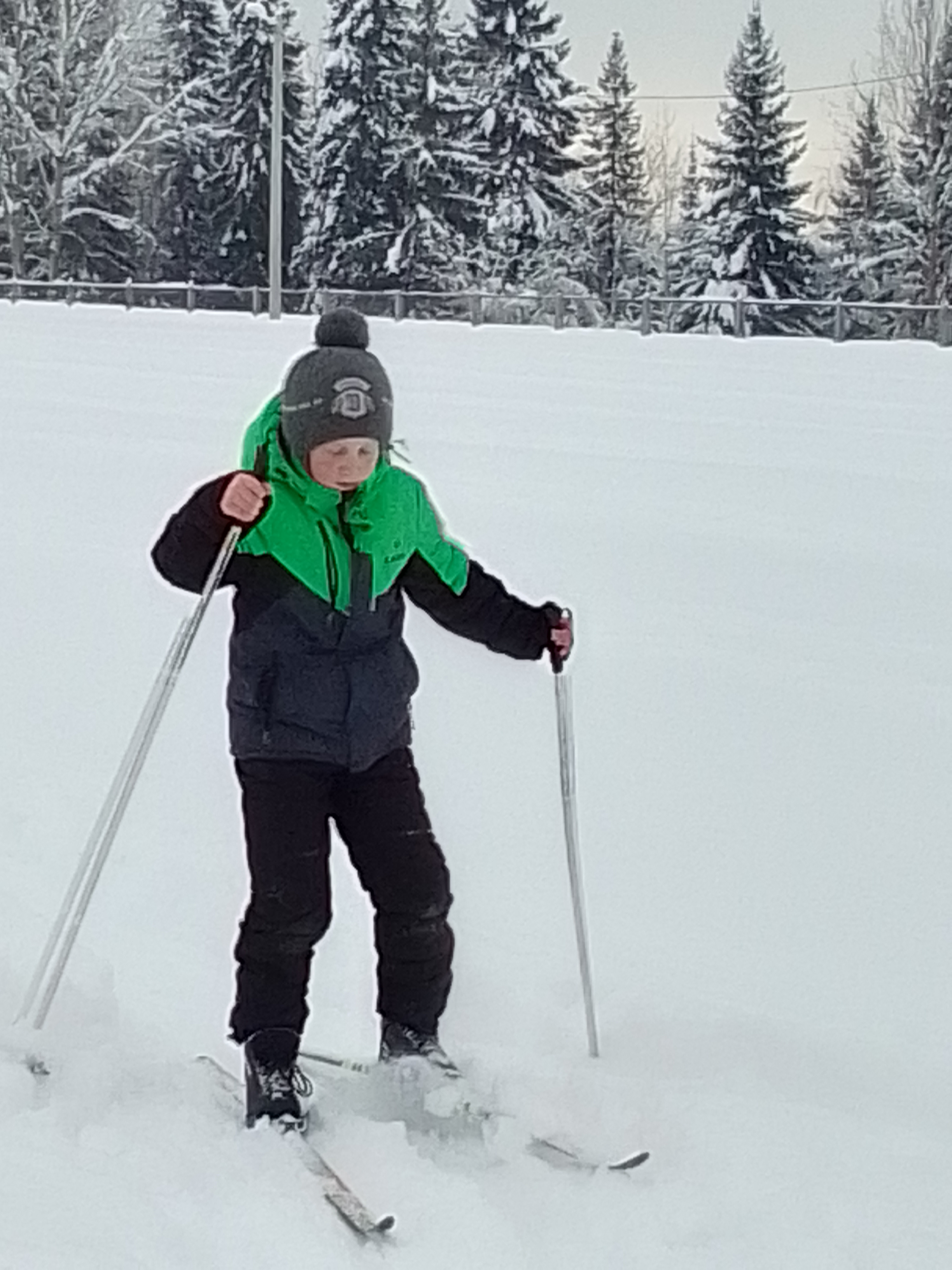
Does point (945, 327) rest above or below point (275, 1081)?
above

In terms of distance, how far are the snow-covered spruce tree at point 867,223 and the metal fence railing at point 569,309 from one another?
10.3 m

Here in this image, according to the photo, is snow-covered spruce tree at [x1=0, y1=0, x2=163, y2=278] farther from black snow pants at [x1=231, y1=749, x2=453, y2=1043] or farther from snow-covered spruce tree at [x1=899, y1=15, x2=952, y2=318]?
black snow pants at [x1=231, y1=749, x2=453, y2=1043]

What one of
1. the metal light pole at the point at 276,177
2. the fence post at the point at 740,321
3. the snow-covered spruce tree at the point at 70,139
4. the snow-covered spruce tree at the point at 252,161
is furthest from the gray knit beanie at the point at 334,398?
the snow-covered spruce tree at the point at 70,139

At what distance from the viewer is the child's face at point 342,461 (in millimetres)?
Result: 2699

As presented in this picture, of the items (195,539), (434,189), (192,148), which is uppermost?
(192,148)

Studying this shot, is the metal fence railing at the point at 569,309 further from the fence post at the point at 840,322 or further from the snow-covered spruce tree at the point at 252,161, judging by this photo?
the snow-covered spruce tree at the point at 252,161

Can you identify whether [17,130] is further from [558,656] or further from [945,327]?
[558,656]

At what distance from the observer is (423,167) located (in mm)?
38219

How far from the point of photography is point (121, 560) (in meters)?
7.70

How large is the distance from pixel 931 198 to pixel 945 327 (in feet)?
50.8

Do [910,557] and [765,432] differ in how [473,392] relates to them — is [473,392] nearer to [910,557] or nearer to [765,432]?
[765,432]

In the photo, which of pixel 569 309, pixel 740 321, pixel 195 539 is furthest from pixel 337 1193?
pixel 569 309

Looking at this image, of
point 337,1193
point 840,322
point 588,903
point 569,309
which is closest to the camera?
point 337,1193

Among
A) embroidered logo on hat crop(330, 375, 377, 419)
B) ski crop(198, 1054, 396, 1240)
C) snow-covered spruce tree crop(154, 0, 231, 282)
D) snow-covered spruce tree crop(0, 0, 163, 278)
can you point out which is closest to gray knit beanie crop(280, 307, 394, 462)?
embroidered logo on hat crop(330, 375, 377, 419)
